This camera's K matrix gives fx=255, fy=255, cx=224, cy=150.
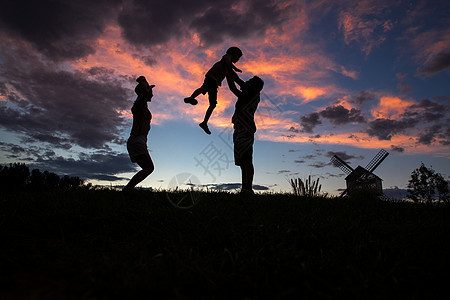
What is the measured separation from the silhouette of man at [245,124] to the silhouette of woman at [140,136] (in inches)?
101

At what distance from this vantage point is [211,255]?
3.07m

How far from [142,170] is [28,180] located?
8.11 meters

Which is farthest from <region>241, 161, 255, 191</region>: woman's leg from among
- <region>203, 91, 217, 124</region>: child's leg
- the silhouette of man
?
<region>203, 91, 217, 124</region>: child's leg

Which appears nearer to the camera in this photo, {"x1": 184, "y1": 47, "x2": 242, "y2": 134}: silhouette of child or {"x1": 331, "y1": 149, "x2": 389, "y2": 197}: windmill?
{"x1": 184, "y1": 47, "x2": 242, "y2": 134}: silhouette of child

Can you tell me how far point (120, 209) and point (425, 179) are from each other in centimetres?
6418

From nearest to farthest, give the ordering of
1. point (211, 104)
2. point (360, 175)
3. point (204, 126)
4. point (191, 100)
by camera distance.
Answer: point (191, 100) < point (204, 126) < point (211, 104) < point (360, 175)

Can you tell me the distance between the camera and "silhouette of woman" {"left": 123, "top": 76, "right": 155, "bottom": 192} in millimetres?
7059

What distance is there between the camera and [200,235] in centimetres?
352

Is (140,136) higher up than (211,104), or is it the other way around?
(211,104)

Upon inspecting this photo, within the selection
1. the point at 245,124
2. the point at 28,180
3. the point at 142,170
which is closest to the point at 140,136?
the point at 142,170

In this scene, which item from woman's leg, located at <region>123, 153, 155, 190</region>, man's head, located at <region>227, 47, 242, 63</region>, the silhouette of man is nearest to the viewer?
woman's leg, located at <region>123, 153, 155, 190</region>

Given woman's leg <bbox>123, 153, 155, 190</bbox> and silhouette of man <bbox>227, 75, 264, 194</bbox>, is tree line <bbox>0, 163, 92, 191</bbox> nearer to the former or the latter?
woman's leg <bbox>123, 153, 155, 190</bbox>

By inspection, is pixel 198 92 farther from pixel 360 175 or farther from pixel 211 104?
pixel 360 175

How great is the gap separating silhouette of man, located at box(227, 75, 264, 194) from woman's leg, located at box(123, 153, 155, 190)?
2.56 meters
